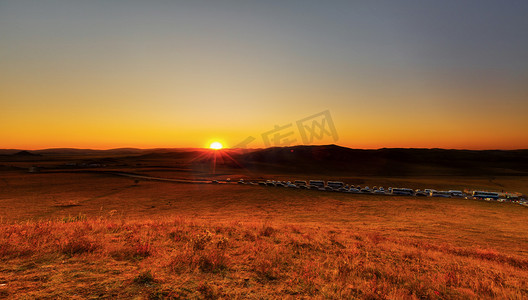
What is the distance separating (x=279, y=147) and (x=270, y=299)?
192 metres

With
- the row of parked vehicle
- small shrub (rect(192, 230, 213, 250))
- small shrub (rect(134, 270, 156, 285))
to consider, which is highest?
small shrub (rect(134, 270, 156, 285))

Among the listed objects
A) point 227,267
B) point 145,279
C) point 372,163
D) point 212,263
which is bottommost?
point 227,267

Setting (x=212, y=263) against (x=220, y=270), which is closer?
(x=220, y=270)

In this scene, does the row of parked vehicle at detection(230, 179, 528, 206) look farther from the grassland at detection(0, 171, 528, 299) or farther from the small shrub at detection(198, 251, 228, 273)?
the small shrub at detection(198, 251, 228, 273)

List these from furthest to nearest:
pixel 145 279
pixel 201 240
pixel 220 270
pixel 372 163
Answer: pixel 372 163, pixel 201 240, pixel 220 270, pixel 145 279

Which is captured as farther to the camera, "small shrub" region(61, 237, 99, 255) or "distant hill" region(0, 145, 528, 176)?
"distant hill" region(0, 145, 528, 176)

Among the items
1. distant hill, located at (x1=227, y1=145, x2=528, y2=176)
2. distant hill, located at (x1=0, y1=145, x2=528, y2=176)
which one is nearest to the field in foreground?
distant hill, located at (x1=0, y1=145, x2=528, y2=176)

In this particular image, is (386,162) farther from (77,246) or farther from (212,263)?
(77,246)

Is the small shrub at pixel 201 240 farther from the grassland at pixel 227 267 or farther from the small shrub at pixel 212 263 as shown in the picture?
the small shrub at pixel 212 263

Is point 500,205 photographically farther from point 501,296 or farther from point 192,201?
point 192,201

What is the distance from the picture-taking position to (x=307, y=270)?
7.71 metres

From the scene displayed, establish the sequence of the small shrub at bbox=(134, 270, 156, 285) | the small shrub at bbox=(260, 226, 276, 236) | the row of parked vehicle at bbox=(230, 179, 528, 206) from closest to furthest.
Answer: the small shrub at bbox=(134, 270, 156, 285)
the small shrub at bbox=(260, 226, 276, 236)
the row of parked vehicle at bbox=(230, 179, 528, 206)

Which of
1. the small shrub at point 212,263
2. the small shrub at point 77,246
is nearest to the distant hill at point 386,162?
the small shrub at point 212,263

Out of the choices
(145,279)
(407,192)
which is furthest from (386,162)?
(145,279)
